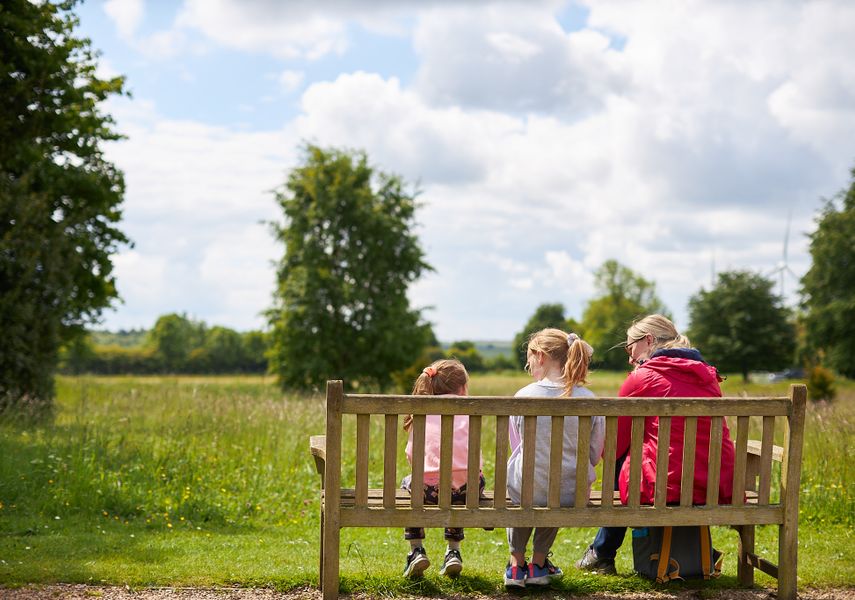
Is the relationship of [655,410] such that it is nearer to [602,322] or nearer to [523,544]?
[523,544]

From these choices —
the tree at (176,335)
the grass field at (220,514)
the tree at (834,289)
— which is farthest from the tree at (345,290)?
the tree at (176,335)

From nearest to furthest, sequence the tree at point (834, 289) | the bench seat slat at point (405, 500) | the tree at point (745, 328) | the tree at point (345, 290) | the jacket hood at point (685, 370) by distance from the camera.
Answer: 1. the bench seat slat at point (405, 500)
2. the jacket hood at point (685, 370)
3. the tree at point (345, 290)
4. the tree at point (834, 289)
5. the tree at point (745, 328)

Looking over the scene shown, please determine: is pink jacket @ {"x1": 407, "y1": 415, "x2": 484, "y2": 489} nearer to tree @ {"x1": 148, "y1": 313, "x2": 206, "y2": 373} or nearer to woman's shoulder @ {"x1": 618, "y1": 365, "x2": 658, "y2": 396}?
woman's shoulder @ {"x1": 618, "y1": 365, "x2": 658, "y2": 396}

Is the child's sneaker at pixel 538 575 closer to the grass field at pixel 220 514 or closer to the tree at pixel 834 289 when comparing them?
the grass field at pixel 220 514

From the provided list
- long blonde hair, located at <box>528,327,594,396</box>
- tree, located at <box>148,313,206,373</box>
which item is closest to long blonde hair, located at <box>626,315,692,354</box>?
long blonde hair, located at <box>528,327,594,396</box>

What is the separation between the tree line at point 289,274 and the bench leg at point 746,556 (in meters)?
1.38

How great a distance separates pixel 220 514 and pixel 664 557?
413 centimetres

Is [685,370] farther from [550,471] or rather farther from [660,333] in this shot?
[550,471]

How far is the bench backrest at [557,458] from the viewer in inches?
187

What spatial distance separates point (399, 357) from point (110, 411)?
2162 centimetres

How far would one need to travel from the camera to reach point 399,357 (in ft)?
110

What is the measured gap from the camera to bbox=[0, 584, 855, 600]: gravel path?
202 inches

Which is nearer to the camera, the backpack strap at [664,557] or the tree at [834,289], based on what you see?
the backpack strap at [664,557]

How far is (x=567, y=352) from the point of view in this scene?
5.23 m
